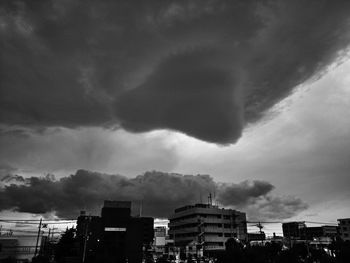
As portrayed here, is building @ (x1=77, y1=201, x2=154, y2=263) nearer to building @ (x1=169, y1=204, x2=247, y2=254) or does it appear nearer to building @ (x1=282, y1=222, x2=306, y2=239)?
building @ (x1=169, y1=204, x2=247, y2=254)

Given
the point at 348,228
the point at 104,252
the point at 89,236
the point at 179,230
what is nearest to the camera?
the point at 104,252

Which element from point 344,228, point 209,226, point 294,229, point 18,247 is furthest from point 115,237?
point 344,228

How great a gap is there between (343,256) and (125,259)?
Result: 208 feet

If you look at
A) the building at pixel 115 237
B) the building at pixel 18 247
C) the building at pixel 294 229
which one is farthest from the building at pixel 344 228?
the building at pixel 18 247

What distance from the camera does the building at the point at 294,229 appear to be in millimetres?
164225

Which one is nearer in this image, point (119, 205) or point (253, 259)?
point (253, 259)

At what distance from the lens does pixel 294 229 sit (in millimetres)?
177125

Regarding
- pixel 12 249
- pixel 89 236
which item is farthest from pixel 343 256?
pixel 12 249

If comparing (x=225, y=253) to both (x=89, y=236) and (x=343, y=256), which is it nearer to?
(x=343, y=256)

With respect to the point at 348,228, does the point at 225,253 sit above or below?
below

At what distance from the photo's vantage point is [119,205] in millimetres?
120000

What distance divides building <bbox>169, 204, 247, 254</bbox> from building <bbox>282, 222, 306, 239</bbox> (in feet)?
101

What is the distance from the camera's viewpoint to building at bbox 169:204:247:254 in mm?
137875

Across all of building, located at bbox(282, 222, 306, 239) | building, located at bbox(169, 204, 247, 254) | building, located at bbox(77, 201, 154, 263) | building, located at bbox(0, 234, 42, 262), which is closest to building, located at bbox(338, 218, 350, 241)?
building, located at bbox(282, 222, 306, 239)
